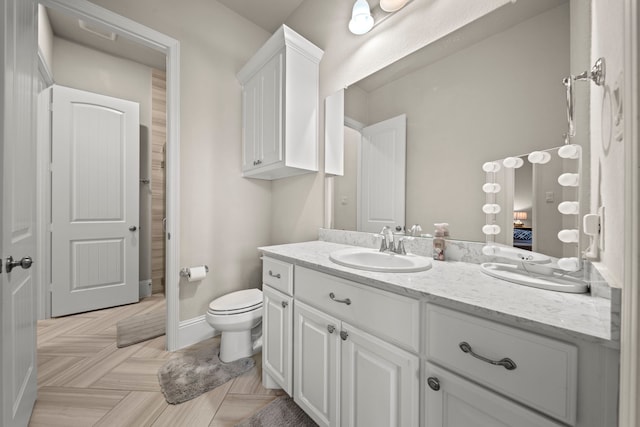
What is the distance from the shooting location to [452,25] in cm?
122

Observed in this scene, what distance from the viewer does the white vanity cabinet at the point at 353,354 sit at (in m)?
0.81

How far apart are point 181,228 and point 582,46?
240cm

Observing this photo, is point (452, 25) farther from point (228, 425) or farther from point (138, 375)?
point (138, 375)

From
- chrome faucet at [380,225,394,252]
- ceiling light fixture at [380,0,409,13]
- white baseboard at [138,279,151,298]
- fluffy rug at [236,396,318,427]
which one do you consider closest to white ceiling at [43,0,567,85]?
ceiling light fixture at [380,0,409,13]

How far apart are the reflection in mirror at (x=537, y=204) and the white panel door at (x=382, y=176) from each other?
46 centimetres

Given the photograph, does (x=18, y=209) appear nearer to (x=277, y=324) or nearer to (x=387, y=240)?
(x=277, y=324)

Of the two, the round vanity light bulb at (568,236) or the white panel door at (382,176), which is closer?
the round vanity light bulb at (568,236)

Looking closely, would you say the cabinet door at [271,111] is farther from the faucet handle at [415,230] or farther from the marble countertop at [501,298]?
the marble countertop at [501,298]

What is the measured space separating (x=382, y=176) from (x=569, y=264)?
93 centimetres

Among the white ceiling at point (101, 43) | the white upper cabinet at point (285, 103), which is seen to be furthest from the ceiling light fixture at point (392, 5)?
the white ceiling at point (101, 43)

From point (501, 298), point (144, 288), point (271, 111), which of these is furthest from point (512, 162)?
point (144, 288)

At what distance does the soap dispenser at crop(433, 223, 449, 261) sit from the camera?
1.20 metres

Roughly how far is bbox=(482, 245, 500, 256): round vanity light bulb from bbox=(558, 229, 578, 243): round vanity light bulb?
213 mm

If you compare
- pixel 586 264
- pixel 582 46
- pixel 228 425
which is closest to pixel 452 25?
pixel 582 46
